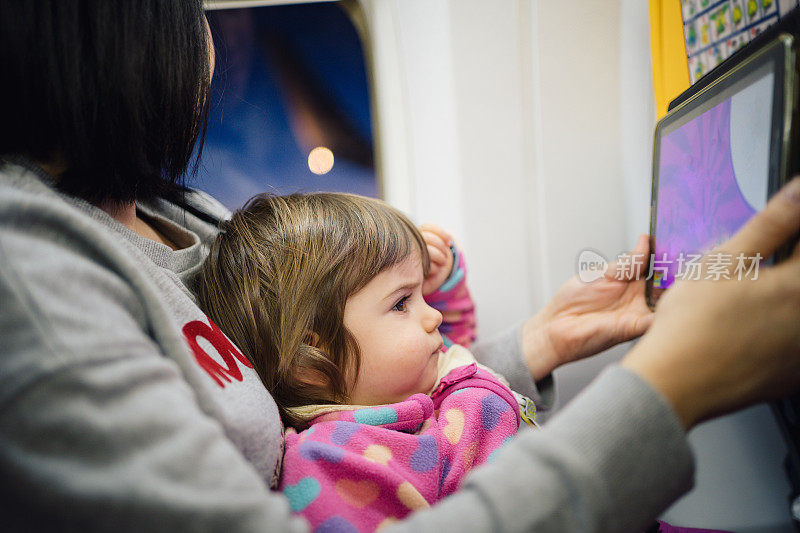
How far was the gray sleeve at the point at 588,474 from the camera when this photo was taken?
0.47 meters

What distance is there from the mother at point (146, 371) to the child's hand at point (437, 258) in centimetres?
62

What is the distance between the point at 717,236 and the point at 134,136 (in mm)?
833

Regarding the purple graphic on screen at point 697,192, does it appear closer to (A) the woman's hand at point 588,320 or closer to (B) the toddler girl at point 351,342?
(A) the woman's hand at point 588,320

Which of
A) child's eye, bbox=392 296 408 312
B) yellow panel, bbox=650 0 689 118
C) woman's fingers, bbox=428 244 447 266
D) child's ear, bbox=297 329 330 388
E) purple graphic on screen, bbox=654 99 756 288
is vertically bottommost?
child's ear, bbox=297 329 330 388

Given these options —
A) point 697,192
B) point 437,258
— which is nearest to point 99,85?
point 437,258

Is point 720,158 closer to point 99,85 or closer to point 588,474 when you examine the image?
point 588,474

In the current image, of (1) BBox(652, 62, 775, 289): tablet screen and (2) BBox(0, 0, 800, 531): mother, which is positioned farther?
(1) BBox(652, 62, 775, 289): tablet screen

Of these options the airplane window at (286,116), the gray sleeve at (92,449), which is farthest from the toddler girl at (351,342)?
the airplane window at (286,116)

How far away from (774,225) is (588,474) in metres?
0.31

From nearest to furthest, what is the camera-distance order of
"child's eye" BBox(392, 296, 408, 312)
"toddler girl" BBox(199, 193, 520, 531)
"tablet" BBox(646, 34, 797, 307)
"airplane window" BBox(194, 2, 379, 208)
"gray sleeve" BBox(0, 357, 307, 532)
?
"gray sleeve" BBox(0, 357, 307, 532) → "tablet" BBox(646, 34, 797, 307) → "toddler girl" BBox(199, 193, 520, 531) → "child's eye" BBox(392, 296, 408, 312) → "airplane window" BBox(194, 2, 379, 208)

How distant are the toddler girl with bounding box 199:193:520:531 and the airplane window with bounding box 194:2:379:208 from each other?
79 centimetres

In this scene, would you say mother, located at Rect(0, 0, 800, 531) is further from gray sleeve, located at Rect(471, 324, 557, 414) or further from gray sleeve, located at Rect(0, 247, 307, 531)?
gray sleeve, located at Rect(471, 324, 557, 414)

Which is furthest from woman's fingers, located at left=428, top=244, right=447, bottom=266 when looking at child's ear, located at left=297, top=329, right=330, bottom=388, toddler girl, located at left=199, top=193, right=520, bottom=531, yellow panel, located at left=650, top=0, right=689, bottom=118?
yellow panel, located at left=650, top=0, right=689, bottom=118

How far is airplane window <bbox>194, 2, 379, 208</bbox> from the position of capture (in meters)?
1.76
